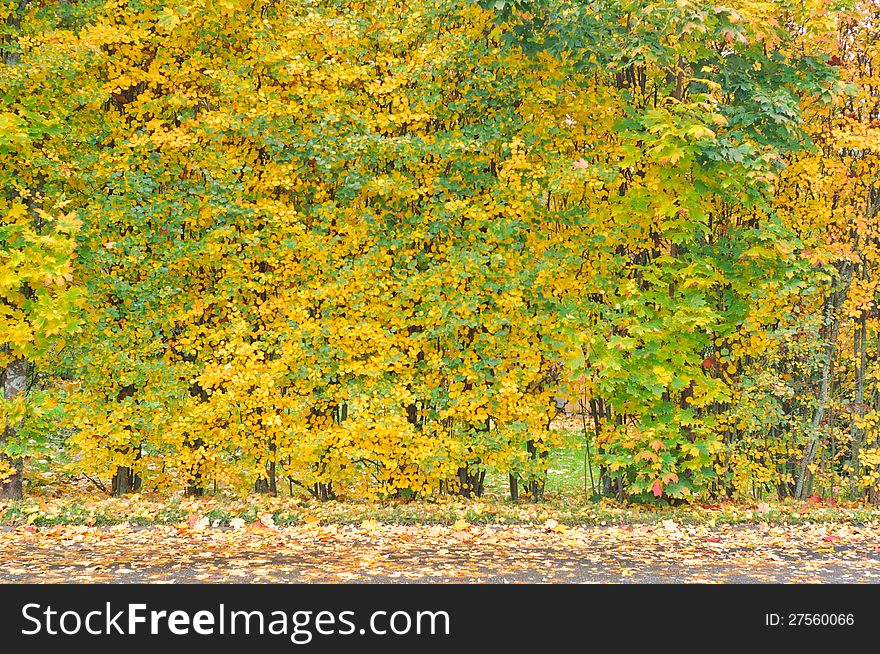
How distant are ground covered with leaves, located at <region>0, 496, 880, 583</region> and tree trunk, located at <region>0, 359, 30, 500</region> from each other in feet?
1.02

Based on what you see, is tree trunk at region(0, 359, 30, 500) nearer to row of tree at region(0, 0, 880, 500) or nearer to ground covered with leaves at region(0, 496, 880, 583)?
row of tree at region(0, 0, 880, 500)

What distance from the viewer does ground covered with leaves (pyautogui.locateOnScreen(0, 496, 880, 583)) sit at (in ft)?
18.1

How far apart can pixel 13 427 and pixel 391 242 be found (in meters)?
3.82

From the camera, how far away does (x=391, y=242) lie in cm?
751

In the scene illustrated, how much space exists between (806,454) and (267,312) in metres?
5.30

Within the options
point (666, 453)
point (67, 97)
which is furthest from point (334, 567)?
point (67, 97)

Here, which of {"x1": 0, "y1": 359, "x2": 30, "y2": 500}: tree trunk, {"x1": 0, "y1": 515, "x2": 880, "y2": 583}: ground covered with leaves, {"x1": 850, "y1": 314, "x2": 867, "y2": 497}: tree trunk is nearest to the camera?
{"x1": 0, "y1": 515, "x2": 880, "y2": 583}: ground covered with leaves

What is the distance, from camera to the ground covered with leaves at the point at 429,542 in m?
5.53

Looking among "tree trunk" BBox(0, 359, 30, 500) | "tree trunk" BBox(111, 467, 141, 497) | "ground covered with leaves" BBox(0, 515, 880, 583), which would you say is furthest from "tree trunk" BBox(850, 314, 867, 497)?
"tree trunk" BBox(0, 359, 30, 500)

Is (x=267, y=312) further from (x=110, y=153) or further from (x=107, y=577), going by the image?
(x=107, y=577)

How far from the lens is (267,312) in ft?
24.8

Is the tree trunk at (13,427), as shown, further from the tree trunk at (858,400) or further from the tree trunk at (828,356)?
the tree trunk at (858,400)

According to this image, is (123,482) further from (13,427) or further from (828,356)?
(828,356)

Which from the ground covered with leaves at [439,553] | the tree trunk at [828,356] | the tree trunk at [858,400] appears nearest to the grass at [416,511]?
the ground covered with leaves at [439,553]
